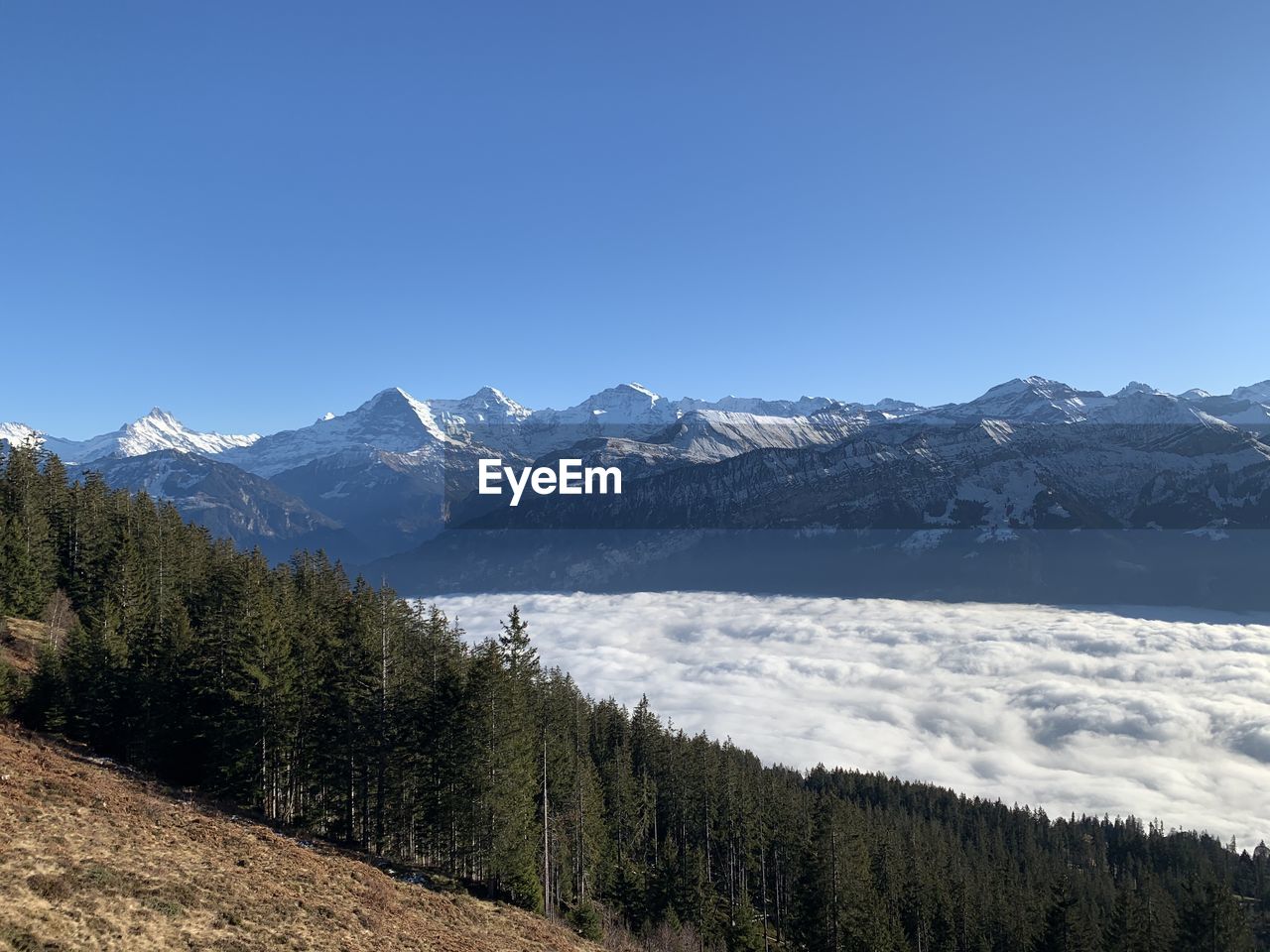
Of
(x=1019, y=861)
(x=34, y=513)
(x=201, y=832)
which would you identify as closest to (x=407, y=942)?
(x=201, y=832)

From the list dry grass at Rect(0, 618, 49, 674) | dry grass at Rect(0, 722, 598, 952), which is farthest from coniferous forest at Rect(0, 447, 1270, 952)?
dry grass at Rect(0, 722, 598, 952)

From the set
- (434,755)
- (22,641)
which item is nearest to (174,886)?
(434,755)

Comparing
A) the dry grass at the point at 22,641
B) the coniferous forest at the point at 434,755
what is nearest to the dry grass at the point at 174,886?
the coniferous forest at the point at 434,755

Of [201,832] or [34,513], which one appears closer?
[201,832]

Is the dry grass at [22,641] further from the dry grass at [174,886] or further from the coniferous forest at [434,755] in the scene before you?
the dry grass at [174,886]

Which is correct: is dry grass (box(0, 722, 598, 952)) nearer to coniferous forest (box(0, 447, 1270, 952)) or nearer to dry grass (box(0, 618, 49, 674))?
coniferous forest (box(0, 447, 1270, 952))

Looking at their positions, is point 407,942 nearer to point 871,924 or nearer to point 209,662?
point 209,662
